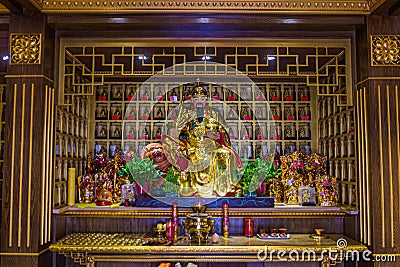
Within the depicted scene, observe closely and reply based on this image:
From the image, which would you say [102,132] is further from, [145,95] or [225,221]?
[225,221]

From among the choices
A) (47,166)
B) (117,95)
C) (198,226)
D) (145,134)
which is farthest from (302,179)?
(47,166)

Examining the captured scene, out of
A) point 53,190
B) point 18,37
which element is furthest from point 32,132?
point 18,37

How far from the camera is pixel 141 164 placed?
3.92 meters

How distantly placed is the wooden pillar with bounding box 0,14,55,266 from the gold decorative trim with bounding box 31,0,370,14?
0.35 metres

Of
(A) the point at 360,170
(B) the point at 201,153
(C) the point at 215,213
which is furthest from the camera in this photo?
(B) the point at 201,153

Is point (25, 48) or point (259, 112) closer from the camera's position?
point (25, 48)

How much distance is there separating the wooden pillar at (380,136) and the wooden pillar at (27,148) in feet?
8.90

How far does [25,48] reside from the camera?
3.24 m

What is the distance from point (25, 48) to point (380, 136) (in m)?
3.10

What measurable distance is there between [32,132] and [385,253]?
121 inches

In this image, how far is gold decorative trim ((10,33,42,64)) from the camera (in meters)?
3.23

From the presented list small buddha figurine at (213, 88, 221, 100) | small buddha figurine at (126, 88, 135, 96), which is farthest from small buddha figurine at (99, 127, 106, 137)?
small buddha figurine at (213, 88, 221, 100)

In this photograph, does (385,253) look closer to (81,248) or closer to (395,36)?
(395,36)

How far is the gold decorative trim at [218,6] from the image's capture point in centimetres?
318
